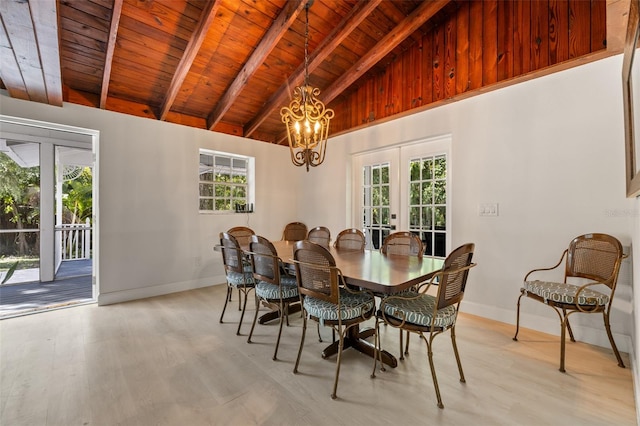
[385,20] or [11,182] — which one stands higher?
[385,20]

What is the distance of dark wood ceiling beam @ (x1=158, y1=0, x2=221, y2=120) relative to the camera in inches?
97.5

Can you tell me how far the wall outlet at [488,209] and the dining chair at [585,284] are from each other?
70cm

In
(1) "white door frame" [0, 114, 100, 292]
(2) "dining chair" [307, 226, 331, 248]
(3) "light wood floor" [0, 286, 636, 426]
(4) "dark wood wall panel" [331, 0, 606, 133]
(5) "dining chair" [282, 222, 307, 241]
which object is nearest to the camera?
(3) "light wood floor" [0, 286, 636, 426]

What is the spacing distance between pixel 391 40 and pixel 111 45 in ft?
9.35

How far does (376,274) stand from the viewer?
189cm

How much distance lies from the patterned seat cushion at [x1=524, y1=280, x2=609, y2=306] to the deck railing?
8.04m

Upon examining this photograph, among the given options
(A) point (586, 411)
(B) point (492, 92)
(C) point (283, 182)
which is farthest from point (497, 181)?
(C) point (283, 182)

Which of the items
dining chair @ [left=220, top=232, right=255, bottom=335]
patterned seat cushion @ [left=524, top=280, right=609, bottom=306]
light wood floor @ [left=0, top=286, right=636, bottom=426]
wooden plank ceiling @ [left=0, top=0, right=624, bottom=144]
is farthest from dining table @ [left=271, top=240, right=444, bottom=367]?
wooden plank ceiling @ [left=0, top=0, right=624, bottom=144]

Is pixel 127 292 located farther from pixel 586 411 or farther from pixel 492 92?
pixel 492 92

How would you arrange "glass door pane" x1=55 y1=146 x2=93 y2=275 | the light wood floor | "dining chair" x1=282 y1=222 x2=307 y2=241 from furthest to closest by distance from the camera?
"glass door pane" x1=55 y1=146 x2=93 y2=275, "dining chair" x1=282 y1=222 x2=307 y2=241, the light wood floor

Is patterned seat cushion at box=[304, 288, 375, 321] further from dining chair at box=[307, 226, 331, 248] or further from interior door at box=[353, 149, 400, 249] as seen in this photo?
interior door at box=[353, 149, 400, 249]

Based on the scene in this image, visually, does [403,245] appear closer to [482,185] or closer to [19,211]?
[482,185]

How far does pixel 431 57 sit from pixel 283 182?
3120 mm

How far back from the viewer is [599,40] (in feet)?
7.75
